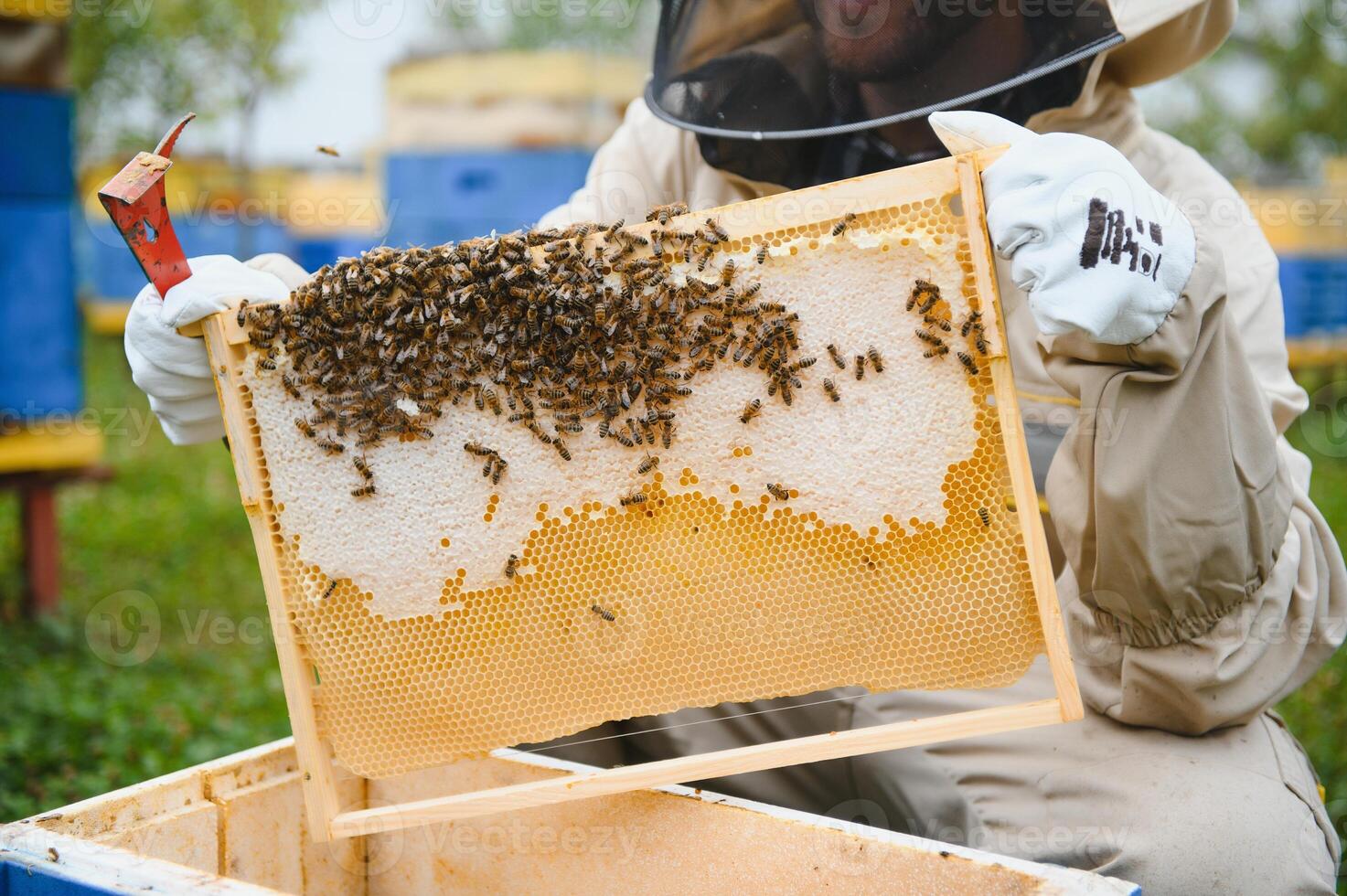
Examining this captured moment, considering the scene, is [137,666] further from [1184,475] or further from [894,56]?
[1184,475]

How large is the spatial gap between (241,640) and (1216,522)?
6055mm

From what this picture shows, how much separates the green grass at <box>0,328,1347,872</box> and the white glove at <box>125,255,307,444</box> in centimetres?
233

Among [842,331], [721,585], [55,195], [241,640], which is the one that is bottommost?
[241,640]

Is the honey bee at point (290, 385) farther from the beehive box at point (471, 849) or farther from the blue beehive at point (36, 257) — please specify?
the blue beehive at point (36, 257)

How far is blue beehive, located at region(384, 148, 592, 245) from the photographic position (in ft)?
41.4

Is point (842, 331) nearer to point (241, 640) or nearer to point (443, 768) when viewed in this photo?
point (443, 768)

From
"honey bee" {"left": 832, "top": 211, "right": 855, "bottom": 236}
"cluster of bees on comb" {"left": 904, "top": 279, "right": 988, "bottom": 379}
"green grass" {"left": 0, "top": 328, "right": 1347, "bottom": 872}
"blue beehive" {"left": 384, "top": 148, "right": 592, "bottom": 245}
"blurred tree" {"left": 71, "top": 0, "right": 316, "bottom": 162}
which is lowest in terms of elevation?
"green grass" {"left": 0, "top": 328, "right": 1347, "bottom": 872}

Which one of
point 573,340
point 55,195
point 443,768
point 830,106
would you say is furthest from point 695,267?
point 55,195

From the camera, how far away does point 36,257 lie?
6.16 m

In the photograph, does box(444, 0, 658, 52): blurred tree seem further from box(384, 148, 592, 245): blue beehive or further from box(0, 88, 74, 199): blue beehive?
box(0, 88, 74, 199): blue beehive

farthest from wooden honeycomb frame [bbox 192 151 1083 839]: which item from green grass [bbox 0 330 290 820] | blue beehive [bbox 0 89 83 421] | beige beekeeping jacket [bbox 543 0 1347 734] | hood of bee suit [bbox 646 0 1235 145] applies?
blue beehive [bbox 0 89 83 421]

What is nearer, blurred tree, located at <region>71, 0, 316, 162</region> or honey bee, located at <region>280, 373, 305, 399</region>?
honey bee, located at <region>280, 373, 305, 399</region>

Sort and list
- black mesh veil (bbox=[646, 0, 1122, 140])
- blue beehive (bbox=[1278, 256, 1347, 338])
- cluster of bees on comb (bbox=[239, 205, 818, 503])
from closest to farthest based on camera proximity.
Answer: cluster of bees on comb (bbox=[239, 205, 818, 503]), black mesh veil (bbox=[646, 0, 1122, 140]), blue beehive (bbox=[1278, 256, 1347, 338])

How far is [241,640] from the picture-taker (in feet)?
22.4
